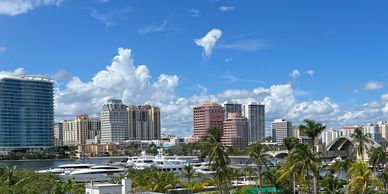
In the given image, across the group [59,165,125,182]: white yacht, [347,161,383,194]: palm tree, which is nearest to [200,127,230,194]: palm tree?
[347,161,383,194]: palm tree

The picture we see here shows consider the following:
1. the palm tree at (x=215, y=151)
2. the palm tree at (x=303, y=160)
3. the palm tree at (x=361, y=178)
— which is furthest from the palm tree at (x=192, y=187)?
the palm tree at (x=361, y=178)

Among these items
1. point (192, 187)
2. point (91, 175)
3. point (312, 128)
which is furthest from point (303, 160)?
point (91, 175)

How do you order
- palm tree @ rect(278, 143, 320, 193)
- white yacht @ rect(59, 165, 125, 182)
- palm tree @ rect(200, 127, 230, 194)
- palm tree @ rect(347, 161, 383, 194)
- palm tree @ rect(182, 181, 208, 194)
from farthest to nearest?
1. white yacht @ rect(59, 165, 125, 182)
2. palm tree @ rect(182, 181, 208, 194)
3. palm tree @ rect(200, 127, 230, 194)
4. palm tree @ rect(278, 143, 320, 193)
5. palm tree @ rect(347, 161, 383, 194)

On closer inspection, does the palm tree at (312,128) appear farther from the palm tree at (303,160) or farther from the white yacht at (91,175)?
the white yacht at (91,175)

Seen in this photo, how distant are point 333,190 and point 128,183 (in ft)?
82.0

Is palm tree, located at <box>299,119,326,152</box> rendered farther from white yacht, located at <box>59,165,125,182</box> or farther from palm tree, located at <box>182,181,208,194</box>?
white yacht, located at <box>59,165,125,182</box>

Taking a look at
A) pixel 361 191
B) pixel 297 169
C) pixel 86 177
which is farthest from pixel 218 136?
pixel 86 177

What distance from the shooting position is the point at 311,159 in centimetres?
5778

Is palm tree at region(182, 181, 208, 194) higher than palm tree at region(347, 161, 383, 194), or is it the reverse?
palm tree at region(347, 161, 383, 194)

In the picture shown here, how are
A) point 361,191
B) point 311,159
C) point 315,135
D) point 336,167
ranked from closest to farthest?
point 361,191 < point 311,159 < point 315,135 < point 336,167

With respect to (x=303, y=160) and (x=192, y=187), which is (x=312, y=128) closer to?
(x=303, y=160)

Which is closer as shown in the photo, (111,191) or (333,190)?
(111,191)

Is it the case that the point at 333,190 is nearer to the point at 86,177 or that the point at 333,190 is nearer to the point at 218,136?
the point at 218,136

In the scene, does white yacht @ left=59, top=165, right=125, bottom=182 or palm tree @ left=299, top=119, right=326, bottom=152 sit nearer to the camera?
palm tree @ left=299, top=119, right=326, bottom=152
